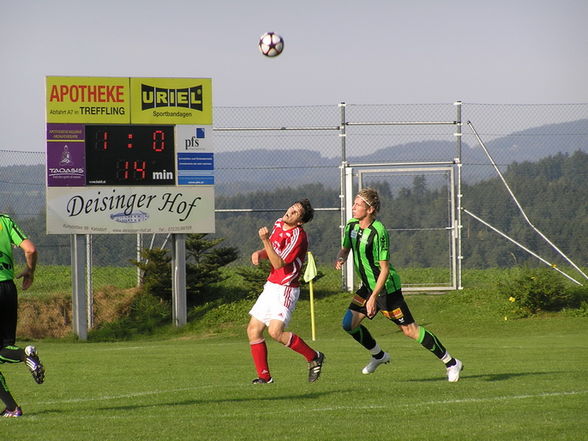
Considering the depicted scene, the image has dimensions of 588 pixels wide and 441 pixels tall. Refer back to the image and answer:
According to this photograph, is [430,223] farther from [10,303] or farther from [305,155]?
[10,303]

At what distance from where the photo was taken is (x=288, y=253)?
1059 centimetres

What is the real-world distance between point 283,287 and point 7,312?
2905mm

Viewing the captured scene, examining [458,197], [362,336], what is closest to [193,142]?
[458,197]

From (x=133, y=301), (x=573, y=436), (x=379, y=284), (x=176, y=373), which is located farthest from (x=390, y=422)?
(x=133, y=301)

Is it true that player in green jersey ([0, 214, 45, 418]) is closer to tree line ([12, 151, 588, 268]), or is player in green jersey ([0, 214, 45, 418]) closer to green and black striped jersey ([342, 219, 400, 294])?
green and black striped jersey ([342, 219, 400, 294])

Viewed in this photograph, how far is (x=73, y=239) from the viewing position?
2469cm

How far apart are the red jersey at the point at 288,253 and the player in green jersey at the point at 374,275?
422mm

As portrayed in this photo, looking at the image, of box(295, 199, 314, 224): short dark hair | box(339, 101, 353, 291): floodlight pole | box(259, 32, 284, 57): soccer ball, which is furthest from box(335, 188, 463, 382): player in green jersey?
box(339, 101, 353, 291): floodlight pole

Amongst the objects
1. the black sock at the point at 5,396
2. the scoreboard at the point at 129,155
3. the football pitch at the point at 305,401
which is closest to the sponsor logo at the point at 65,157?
the scoreboard at the point at 129,155

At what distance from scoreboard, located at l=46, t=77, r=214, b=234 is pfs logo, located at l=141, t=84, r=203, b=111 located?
0.02 metres

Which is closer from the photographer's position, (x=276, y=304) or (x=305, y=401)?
(x=305, y=401)

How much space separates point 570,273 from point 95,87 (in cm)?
1287

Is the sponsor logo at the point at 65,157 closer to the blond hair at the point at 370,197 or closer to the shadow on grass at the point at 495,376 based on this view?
the shadow on grass at the point at 495,376

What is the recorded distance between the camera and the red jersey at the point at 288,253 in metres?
10.6
